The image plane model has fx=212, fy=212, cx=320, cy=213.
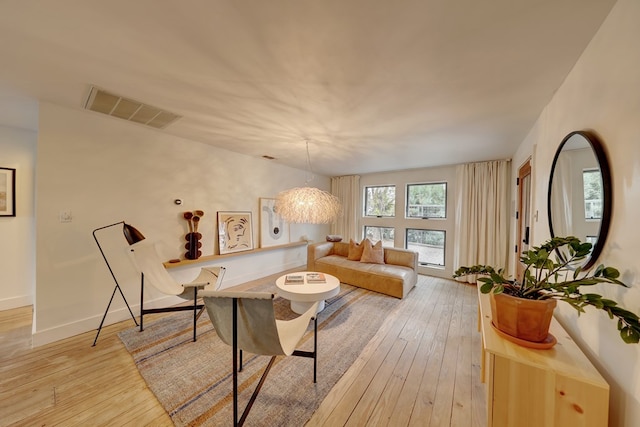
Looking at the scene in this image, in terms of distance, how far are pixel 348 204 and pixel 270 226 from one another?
2.28 metres

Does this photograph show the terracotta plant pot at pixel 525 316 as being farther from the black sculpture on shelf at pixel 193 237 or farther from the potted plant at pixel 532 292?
the black sculpture on shelf at pixel 193 237

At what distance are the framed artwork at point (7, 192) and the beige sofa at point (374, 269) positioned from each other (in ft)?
13.7

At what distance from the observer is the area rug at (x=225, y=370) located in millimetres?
1452

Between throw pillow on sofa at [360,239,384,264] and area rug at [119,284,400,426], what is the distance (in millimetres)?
1311

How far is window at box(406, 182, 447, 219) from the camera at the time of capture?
4.52 metres

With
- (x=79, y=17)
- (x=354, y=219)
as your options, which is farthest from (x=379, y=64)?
(x=354, y=219)

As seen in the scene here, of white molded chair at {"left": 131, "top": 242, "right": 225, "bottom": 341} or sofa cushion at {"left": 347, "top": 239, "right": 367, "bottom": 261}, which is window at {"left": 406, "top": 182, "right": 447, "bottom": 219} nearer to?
sofa cushion at {"left": 347, "top": 239, "right": 367, "bottom": 261}

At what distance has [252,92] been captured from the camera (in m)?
1.83

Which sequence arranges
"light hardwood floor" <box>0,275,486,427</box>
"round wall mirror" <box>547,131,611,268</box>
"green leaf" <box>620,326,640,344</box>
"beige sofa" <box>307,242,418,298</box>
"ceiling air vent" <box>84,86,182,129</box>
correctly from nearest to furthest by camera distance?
1. "green leaf" <box>620,326,640,344</box>
2. "round wall mirror" <box>547,131,611,268</box>
3. "light hardwood floor" <box>0,275,486,427</box>
4. "ceiling air vent" <box>84,86,182,129</box>
5. "beige sofa" <box>307,242,418,298</box>

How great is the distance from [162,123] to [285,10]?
230 cm

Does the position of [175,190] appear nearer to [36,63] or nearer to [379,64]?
[36,63]

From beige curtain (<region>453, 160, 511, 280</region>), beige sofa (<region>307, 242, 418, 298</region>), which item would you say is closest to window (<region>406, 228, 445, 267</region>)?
beige curtain (<region>453, 160, 511, 280</region>)

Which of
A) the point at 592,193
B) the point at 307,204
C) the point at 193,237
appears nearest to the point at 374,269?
the point at 307,204

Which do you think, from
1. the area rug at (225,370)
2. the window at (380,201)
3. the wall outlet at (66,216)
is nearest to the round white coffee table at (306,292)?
the area rug at (225,370)
